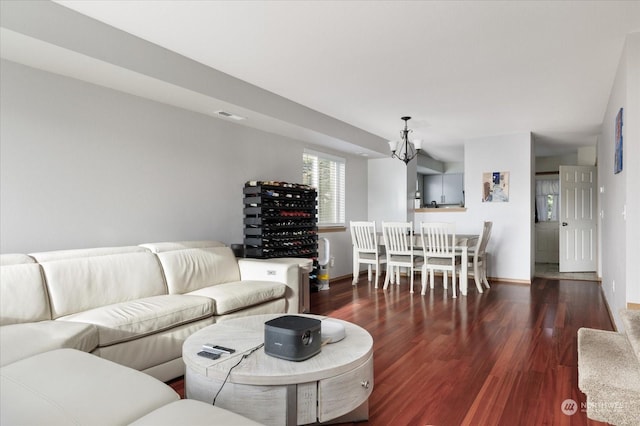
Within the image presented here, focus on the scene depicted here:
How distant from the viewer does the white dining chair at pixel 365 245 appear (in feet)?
19.8

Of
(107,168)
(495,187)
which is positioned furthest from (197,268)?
(495,187)

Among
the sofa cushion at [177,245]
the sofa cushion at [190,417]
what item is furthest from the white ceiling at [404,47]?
the sofa cushion at [190,417]

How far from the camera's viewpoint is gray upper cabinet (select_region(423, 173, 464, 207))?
9.86 m

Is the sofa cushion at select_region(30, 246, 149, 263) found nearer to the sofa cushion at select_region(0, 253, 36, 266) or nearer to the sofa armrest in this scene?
the sofa cushion at select_region(0, 253, 36, 266)

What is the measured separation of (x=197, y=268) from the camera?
140 inches

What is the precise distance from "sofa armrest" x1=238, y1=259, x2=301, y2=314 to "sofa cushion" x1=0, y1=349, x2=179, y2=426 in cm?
213

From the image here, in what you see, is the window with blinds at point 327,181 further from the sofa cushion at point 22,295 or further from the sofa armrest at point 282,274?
the sofa cushion at point 22,295

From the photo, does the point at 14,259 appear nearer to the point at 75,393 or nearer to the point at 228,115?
the point at 75,393

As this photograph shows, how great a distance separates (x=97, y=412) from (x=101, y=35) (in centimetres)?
253

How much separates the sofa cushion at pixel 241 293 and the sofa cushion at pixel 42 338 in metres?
0.97

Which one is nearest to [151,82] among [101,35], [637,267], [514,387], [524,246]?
[101,35]

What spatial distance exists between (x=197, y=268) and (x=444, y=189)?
311 inches

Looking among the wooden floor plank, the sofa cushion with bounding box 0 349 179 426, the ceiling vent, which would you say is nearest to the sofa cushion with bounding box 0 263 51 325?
the sofa cushion with bounding box 0 349 179 426

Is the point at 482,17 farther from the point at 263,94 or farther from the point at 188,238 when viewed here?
the point at 188,238
